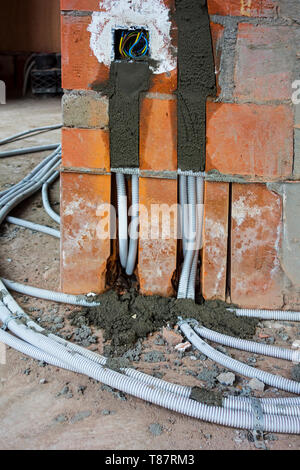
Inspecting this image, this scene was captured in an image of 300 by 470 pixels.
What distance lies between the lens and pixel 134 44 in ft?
9.77

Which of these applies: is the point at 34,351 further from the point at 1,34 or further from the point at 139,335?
the point at 1,34

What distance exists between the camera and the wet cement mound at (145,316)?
3.04 m

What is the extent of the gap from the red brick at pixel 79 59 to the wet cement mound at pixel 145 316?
1280 millimetres

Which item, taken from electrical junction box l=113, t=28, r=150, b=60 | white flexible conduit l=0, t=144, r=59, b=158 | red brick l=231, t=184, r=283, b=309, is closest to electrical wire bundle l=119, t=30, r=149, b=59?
electrical junction box l=113, t=28, r=150, b=60

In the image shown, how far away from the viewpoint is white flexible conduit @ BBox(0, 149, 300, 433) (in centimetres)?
231

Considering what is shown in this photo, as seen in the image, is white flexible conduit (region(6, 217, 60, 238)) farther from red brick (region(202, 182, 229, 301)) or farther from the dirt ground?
red brick (region(202, 182, 229, 301))

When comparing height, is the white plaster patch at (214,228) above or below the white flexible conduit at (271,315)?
above

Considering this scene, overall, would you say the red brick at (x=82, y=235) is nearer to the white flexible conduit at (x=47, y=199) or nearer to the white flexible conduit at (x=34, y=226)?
the white flexible conduit at (x=34, y=226)

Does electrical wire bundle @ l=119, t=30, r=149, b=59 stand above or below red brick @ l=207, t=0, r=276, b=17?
below

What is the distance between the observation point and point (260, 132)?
3.00 metres

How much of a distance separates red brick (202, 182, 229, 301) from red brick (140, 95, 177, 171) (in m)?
0.29

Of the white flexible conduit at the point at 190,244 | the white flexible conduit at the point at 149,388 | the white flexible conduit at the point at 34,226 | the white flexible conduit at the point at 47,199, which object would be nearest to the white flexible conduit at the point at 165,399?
the white flexible conduit at the point at 149,388
